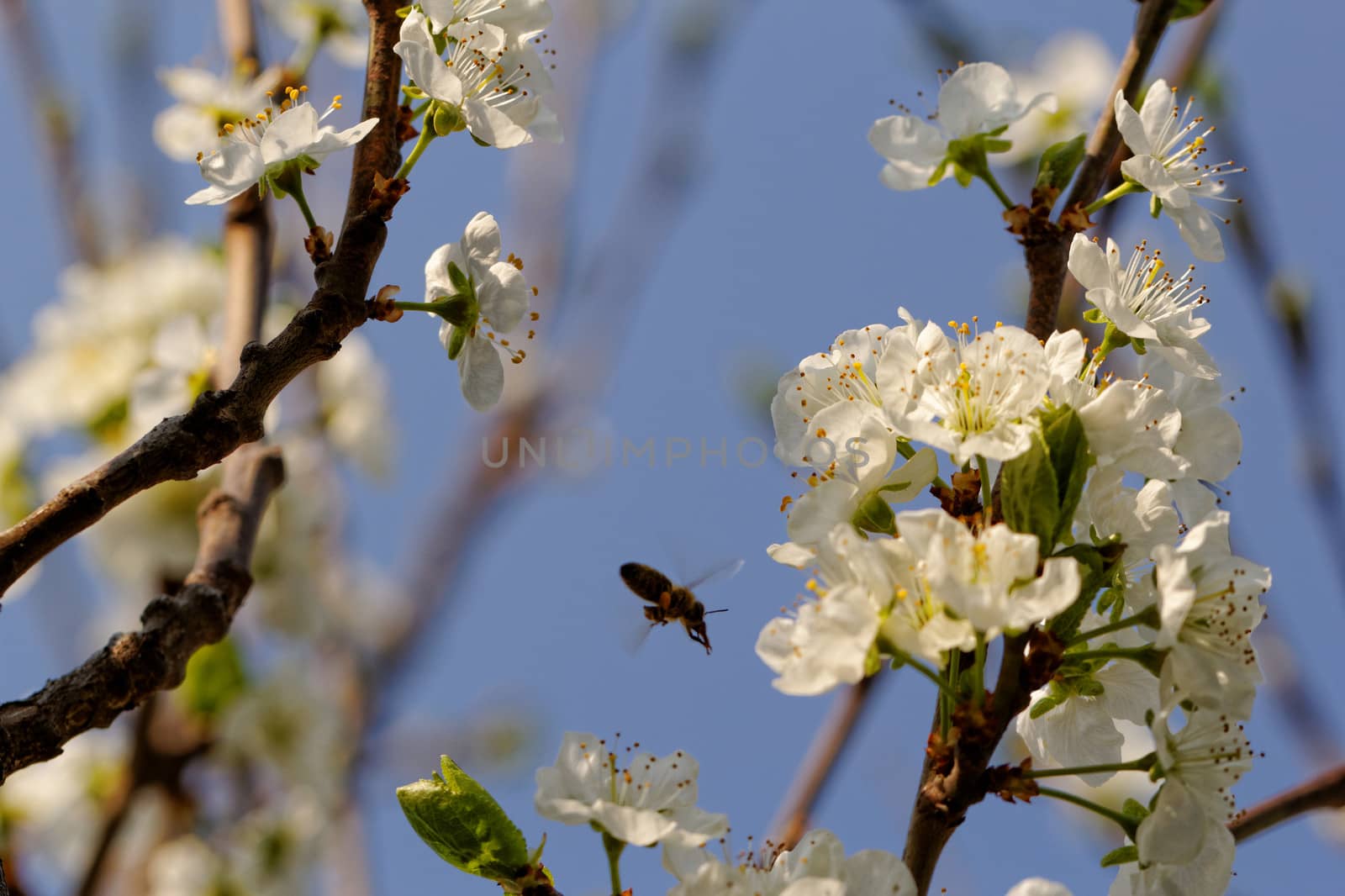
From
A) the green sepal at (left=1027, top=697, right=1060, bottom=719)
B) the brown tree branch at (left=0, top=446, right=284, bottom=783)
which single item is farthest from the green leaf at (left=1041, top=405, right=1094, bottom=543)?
the brown tree branch at (left=0, top=446, right=284, bottom=783)

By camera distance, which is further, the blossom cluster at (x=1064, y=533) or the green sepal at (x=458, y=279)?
the green sepal at (x=458, y=279)

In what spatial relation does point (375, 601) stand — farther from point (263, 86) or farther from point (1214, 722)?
point (1214, 722)

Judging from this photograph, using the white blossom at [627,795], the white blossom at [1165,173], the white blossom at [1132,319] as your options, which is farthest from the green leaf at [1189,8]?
the white blossom at [627,795]

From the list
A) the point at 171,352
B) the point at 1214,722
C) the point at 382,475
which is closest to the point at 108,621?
the point at 382,475

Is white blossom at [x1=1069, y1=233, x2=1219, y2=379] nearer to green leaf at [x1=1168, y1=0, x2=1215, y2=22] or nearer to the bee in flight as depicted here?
green leaf at [x1=1168, y1=0, x2=1215, y2=22]

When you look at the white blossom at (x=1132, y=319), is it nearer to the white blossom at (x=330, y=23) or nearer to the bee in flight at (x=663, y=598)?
the bee in flight at (x=663, y=598)
